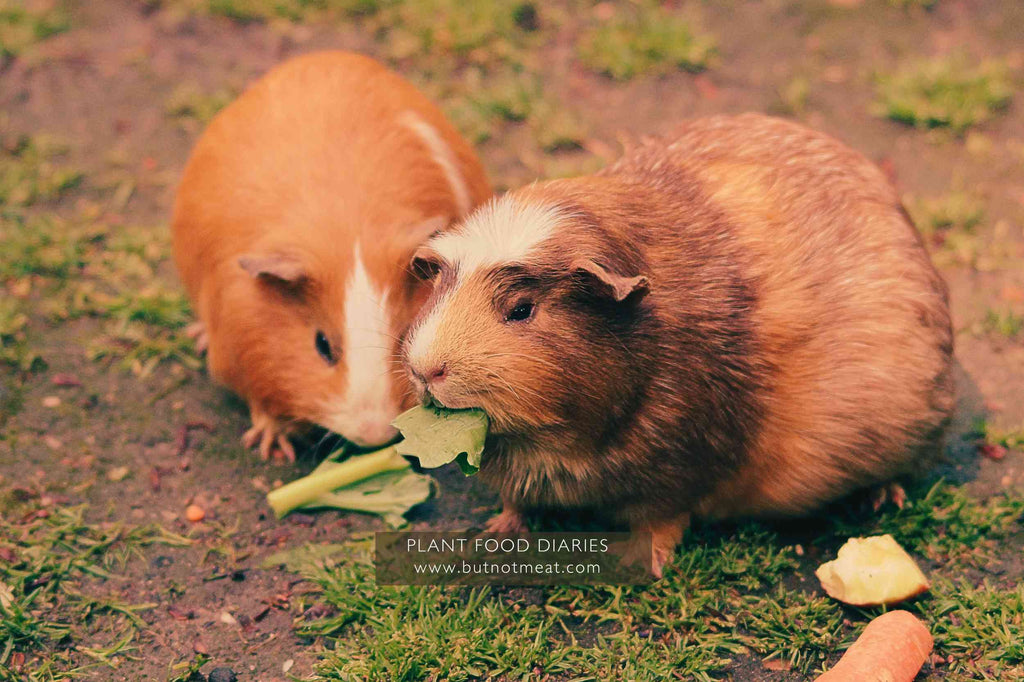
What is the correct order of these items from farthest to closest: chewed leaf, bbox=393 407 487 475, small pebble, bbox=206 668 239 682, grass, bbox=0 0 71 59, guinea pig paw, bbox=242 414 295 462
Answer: grass, bbox=0 0 71 59 < guinea pig paw, bbox=242 414 295 462 < small pebble, bbox=206 668 239 682 < chewed leaf, bbox=393 407 487 475

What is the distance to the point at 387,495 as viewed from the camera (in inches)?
152

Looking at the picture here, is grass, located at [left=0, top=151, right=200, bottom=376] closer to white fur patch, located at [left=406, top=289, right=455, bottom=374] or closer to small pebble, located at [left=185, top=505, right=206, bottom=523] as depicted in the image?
small pebble, located at [left=185, top=505, right=206, bottom=523]

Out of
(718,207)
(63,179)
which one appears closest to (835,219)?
(718,207)

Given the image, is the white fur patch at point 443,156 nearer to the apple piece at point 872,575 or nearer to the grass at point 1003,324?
the apple piece at point 872,575

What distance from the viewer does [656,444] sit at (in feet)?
10.6

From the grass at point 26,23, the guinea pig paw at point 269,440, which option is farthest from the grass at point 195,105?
the guinea pig paw at point 269,440

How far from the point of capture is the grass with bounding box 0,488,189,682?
335 centimetres

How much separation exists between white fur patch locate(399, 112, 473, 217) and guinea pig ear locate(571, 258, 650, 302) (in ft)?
5.07

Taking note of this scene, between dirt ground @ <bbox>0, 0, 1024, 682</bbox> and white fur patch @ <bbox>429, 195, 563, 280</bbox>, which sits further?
dirt ground @ <bbox>0, 0, 1024, 682</bbox>

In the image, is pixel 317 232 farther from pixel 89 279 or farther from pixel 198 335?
pixel 89 279

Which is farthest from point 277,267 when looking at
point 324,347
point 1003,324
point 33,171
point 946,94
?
point 946,94

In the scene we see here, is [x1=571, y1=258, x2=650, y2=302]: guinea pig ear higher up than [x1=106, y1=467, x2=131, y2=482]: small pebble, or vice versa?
[x1=571, y1=258, x2=650, y2=302]: guinea pig ear

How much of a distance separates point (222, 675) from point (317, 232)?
162cm

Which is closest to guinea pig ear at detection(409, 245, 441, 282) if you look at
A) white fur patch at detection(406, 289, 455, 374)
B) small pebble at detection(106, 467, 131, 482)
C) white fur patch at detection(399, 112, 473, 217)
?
white fur patch at detection(406, 289, 455, 374)
